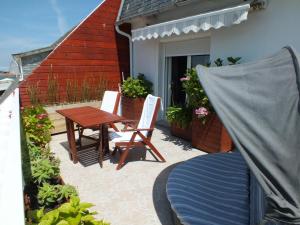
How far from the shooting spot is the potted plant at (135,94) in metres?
9.95

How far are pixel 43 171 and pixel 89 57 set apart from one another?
731 cm

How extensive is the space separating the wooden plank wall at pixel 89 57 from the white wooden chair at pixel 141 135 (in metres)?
4.66

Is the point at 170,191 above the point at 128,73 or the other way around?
the other way around

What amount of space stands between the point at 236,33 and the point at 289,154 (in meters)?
5.55

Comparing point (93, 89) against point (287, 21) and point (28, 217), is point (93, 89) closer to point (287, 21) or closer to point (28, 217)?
point (287, 21)

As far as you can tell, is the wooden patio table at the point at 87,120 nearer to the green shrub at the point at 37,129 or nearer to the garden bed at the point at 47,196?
the green shrub at the point at 37,129

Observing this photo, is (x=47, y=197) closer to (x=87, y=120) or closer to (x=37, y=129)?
(x=87, y=120)

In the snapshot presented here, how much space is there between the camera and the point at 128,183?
520cm

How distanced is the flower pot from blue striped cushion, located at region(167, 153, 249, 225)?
8.66 ft

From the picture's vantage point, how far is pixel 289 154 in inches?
79.6

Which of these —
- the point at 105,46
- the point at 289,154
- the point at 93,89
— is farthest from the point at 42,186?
the point at 105,46

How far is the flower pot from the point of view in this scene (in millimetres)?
7891

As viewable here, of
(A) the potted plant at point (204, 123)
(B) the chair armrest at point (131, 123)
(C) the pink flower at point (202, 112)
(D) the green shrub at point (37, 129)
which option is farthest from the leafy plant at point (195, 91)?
(D) the green shrub at point (37, 129)

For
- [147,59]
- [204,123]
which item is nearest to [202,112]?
[204,123]
